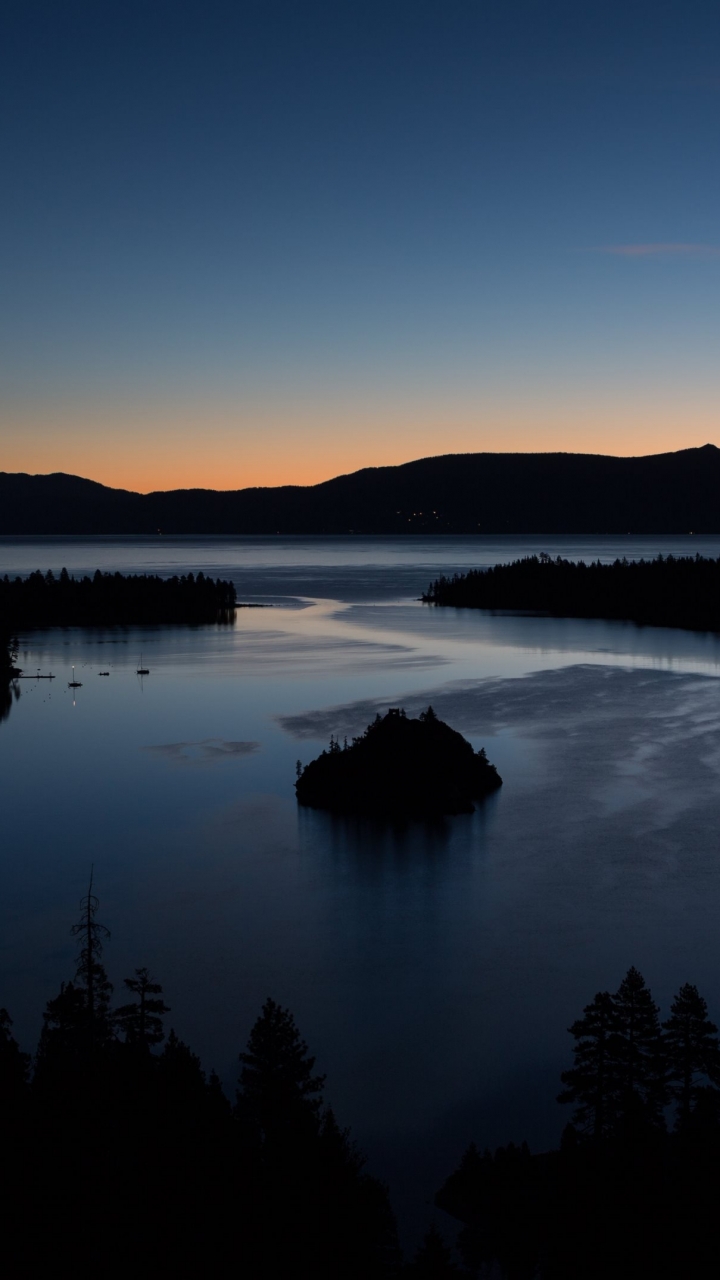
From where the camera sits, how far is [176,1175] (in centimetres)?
1360

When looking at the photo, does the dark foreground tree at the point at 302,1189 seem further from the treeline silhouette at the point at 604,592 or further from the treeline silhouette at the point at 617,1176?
the treeline silhouette at the point at 604,592

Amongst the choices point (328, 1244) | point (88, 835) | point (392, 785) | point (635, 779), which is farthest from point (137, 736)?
point (328, 1244)

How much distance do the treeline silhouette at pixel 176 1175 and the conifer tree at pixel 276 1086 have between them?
23mm

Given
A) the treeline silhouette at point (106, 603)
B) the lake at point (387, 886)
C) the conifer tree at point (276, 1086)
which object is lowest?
the lake at point (387, 886)

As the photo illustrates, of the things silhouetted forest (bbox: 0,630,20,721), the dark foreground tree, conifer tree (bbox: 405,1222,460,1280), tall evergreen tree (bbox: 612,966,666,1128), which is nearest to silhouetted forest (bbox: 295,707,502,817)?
tall evergreen tree (bbox: 612,966,666,1128)

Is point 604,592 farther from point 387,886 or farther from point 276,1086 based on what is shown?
point 276,1086

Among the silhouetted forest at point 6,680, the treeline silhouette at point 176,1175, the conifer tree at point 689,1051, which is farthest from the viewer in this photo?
the silhouetted forest at point 6,680

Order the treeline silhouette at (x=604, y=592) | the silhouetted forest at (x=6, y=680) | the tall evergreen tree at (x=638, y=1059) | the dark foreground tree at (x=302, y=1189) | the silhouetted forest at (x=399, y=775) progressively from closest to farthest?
the dark foreground tree at (x=302, y=1189), the tall evergreen tree at (x=638, y=1059), the silhouetted forest at (x=399, y=775), the silhouetted forest at (x=6, y=680), the treeline silhouette at (x=604, y=592)

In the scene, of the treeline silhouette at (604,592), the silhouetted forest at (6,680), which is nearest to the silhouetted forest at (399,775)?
the silhouetted forest at (6,680)

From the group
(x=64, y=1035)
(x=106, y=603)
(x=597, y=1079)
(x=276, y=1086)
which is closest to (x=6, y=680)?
(x=106, y=603)

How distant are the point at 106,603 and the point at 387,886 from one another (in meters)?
92.0

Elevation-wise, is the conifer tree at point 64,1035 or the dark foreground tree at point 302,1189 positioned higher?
the conifer tree at point 64,1035

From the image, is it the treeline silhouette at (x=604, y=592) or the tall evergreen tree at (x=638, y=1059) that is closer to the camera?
the tall evergreen tree at (x=638, y=1059)

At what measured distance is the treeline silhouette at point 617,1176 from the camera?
42.2 ft
